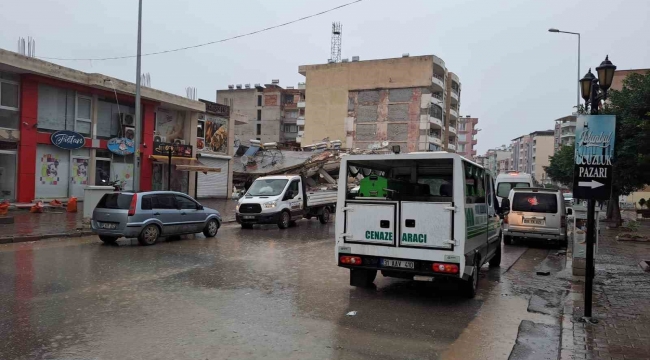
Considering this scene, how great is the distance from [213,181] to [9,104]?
50.8 ft

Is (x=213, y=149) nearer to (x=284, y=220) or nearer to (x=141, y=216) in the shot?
(x=284, y=220)

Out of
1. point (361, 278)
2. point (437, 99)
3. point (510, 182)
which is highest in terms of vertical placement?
point (437, 99)

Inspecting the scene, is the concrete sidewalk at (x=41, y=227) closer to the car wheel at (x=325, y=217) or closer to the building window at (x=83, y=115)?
the building window at (x=83, y=115)

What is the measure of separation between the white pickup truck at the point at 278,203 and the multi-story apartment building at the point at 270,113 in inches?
2269

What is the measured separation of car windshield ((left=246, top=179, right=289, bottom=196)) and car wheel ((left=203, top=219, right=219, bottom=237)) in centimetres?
353

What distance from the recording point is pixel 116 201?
13.0m

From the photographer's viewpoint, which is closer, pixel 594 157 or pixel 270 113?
pixel 594 157

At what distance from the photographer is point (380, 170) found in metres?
8.89

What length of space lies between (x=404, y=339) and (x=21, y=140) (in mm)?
21111

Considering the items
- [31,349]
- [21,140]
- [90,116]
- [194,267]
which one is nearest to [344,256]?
[194,267]

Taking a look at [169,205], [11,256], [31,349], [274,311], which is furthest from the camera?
[169,205]

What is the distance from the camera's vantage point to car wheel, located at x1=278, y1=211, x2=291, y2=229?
18320 mm

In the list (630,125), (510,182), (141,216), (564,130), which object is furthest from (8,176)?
(564,130)

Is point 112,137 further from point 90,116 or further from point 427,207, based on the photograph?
point 427,207
